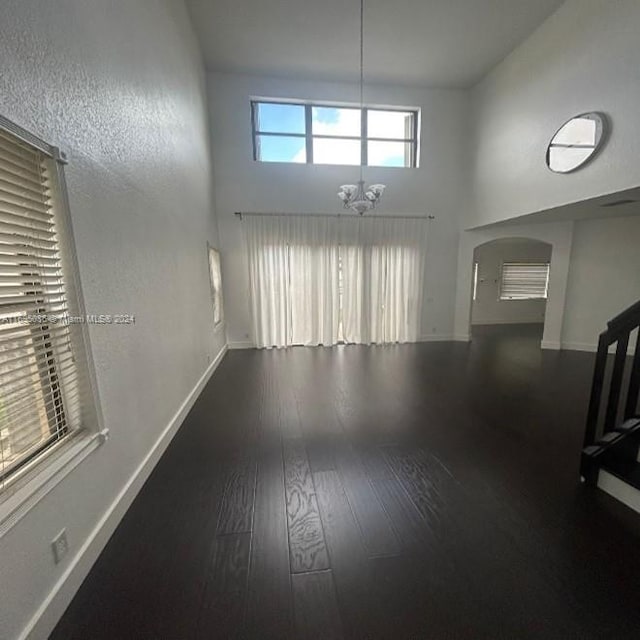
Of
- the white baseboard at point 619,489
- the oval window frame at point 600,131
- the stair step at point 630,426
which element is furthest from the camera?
the oval window frame at point 600,131

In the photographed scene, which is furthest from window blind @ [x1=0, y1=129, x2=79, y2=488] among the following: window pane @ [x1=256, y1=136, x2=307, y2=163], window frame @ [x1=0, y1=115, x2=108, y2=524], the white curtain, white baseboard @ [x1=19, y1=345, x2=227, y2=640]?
window pane @ [x1=256, y1=136, x2=307, y2=163]

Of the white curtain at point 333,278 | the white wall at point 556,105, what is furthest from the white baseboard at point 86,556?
the white wall at point 556,105

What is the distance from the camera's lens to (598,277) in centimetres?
524

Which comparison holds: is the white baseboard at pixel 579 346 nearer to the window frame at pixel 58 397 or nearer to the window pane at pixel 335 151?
the window pane at pixel 335 151

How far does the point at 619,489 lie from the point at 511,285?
751 cm

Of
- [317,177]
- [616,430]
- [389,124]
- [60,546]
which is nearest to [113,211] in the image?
[60,546]

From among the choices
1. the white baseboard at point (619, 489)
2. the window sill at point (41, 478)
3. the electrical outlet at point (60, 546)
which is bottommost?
the white baseboard at point (619, 489)

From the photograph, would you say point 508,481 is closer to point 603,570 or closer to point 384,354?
point 603,570

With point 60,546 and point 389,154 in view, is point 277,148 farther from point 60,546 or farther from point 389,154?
point 60,546

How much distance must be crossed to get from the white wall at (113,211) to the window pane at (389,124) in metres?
3.41

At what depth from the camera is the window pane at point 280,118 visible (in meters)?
5.40

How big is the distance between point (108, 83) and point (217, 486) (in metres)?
2.67

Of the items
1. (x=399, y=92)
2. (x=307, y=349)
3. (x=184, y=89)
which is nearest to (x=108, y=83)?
(x=184, y=89)

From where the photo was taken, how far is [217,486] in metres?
2.04
